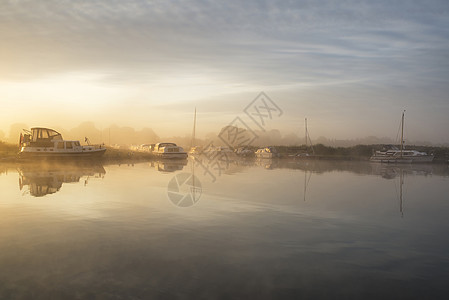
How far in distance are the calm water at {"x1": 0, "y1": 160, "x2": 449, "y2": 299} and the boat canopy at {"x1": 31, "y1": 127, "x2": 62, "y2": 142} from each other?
103ft

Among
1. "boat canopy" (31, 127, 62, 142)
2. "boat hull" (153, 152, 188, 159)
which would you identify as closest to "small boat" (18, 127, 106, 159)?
"boat canopy" (31, 127, 62, 142)

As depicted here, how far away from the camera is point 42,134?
153ft

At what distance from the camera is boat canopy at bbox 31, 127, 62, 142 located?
45.8 metres

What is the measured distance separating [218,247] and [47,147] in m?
42.1

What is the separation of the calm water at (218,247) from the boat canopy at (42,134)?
3153 centimetres

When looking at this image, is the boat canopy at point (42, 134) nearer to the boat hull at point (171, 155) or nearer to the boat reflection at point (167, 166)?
the boat reflection at point (167, 166)

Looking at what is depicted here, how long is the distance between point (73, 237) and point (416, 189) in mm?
21607

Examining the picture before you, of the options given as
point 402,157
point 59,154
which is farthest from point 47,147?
point 402,157

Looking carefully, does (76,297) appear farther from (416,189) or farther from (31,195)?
(416,189)

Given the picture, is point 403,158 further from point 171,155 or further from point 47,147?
point 47,147

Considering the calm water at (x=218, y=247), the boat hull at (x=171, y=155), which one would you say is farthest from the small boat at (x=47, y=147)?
the calm water at (x=218, y=247)

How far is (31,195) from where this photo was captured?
1717cm

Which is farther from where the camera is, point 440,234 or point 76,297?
point 440,234

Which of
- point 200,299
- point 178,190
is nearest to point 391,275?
point 200,299
